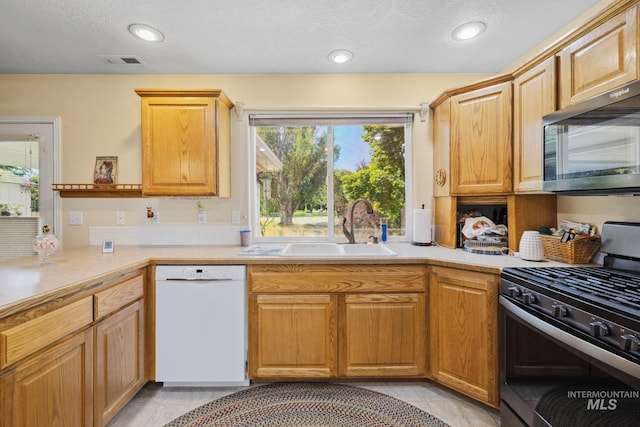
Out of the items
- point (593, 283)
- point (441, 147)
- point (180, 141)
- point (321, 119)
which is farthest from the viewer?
point (321, 119)

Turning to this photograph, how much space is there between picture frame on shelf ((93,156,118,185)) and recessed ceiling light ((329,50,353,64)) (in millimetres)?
2017

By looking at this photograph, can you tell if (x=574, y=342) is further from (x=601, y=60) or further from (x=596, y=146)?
(x=601, y=60)

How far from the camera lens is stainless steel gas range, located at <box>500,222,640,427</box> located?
3.25 ft

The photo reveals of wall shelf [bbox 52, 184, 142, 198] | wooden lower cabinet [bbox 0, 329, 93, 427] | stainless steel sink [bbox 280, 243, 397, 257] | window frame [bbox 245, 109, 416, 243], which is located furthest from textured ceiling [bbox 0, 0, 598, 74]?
wooden lower cabinet [bbox 0, 329, 93, 427]

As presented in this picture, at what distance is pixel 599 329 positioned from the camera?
40.3 inches

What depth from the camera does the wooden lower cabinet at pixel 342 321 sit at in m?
1.88

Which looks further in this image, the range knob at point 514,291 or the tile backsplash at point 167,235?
the tile backsplash at point 167,235

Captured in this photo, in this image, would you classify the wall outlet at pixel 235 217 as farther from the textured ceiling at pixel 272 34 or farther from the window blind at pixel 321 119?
the textured ceiling at pixel 272 34

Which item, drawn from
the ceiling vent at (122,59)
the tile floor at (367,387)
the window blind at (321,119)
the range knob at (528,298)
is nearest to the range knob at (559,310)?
the range knob at (528,298)

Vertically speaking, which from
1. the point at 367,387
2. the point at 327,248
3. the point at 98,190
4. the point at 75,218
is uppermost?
the point at 98,190

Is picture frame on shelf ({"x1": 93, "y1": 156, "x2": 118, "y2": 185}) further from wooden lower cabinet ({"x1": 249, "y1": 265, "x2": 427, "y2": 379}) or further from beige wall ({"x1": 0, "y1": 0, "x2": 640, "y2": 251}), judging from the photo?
wooden lower cabinet ({"x1": 249, "y1": 265, "x2": 427, "y2": 379})

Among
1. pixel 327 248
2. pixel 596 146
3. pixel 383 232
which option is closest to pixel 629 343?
pixel 596 146

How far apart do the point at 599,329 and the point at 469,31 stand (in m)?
1.83

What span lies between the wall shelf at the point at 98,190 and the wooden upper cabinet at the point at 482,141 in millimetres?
2549
